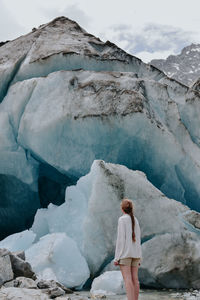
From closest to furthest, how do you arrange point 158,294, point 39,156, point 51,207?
point 158,294 < point 51,207 < point 39,156

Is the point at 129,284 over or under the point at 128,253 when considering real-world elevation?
under

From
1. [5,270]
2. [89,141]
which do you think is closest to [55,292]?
[5,270]

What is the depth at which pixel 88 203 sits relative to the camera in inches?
250

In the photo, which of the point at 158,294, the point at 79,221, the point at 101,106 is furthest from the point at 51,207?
the point at 158,294

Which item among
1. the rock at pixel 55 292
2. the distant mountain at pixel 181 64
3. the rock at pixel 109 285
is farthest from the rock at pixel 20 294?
the distant mountain at pixel 181 64

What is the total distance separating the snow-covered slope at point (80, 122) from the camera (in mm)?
7938

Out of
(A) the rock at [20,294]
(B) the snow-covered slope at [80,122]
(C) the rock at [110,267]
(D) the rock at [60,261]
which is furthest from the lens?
(B) the snow-covered slope at [80,122]

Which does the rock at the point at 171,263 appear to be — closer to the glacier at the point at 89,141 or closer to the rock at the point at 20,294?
the glacier at the point at 89,141

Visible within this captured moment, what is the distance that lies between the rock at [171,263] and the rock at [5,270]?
6.53 feet

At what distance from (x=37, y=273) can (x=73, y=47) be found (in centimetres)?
592

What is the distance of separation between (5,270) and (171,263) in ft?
8.14

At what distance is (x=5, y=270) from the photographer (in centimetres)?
497

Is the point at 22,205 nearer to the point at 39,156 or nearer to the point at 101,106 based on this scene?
the point at 39,156

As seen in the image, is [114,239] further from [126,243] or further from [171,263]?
[126,243]
